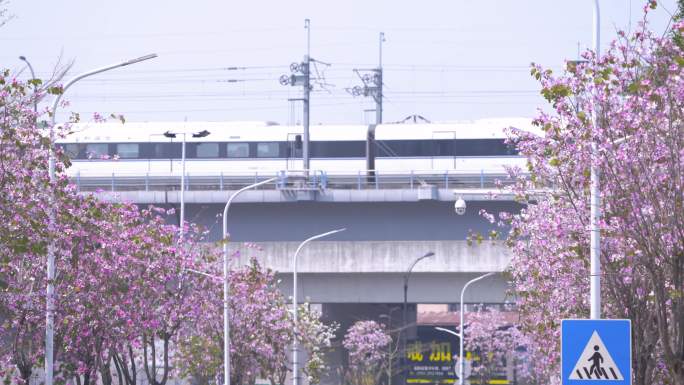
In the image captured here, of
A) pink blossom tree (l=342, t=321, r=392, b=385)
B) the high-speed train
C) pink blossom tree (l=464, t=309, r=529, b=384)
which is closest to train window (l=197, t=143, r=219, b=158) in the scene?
the high-speed train

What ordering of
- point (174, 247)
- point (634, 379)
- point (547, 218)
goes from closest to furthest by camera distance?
point (634, 379), point (547, 218), point (174, 247)

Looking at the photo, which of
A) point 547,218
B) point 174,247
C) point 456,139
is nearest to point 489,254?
point 456,139

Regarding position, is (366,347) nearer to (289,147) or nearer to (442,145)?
(289,147)

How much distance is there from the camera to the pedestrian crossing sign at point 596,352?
1497 cm

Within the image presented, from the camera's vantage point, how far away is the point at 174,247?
27672 mm

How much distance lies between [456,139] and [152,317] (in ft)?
117

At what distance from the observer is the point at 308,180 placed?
54062mm

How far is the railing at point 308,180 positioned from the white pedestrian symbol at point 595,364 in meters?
38.4

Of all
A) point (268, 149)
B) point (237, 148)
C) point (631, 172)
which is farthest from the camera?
point (237, 148)

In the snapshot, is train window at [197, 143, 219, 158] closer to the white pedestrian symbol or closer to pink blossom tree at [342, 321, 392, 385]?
pink blossom tree at [342, 321, 392, 385]

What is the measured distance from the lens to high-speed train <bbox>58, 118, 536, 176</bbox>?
2347 inches

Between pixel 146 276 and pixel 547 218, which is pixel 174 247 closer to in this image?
pixel 146 276

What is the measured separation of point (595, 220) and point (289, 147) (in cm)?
4383

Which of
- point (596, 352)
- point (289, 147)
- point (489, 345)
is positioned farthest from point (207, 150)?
point (596, 352)
